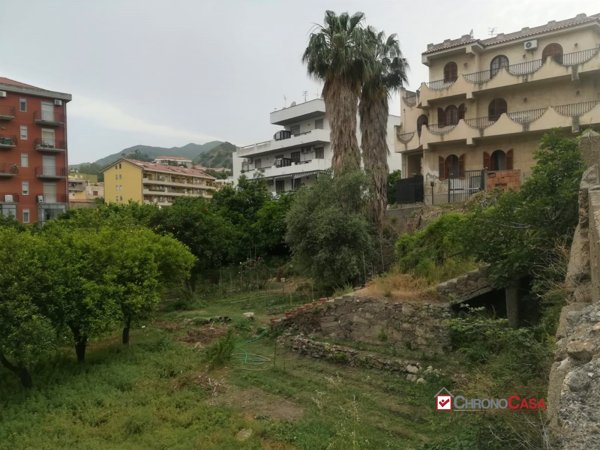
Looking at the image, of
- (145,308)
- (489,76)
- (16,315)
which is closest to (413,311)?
(145,308)

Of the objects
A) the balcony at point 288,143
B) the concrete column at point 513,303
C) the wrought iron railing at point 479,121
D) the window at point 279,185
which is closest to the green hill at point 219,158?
the balcony at point 288,143

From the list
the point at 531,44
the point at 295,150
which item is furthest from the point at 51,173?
the point at 531,44

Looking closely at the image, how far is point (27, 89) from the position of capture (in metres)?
42.1

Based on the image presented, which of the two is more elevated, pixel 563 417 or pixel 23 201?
pixel 23 201

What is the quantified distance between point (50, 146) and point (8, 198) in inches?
254

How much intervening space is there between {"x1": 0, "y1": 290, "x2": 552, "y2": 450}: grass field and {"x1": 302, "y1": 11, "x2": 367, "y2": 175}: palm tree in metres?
11.7

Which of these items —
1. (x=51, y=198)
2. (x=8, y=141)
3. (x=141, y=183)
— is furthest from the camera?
(x=141, y=183)

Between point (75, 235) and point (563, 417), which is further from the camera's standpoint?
point (75, 235)

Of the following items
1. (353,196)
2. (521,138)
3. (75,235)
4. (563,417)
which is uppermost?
(521,138)

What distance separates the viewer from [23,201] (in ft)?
138

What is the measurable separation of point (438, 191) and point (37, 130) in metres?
38.5

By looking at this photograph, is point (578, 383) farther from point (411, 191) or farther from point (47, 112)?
point (47, 112)

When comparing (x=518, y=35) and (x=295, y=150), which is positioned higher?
(x=518, y=35)

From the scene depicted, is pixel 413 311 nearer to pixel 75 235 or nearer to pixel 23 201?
pixel 75 235
